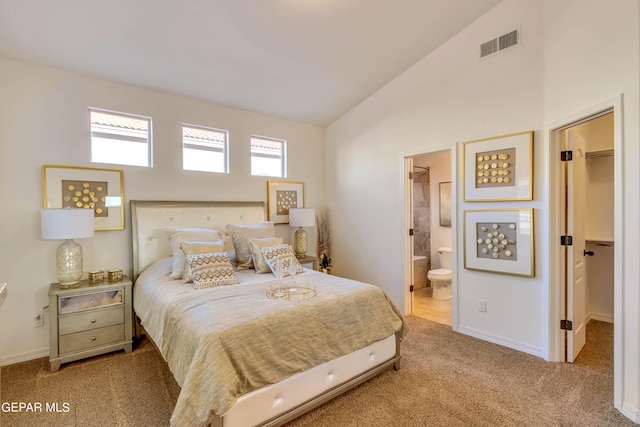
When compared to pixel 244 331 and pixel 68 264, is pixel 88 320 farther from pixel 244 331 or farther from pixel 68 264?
pixel 244 331

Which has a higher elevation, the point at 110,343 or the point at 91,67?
the point at 91,67

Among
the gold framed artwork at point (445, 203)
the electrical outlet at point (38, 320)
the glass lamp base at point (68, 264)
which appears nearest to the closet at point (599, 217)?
the gold framed artwork at point (445, 203)

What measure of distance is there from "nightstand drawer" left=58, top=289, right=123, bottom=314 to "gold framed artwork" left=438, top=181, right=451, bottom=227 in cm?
478

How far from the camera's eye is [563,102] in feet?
8.36

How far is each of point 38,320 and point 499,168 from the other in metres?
4.61

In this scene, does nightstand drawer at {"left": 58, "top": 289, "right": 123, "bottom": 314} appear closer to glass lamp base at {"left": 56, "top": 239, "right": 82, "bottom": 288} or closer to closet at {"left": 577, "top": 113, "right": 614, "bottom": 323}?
glass lamp base at {"left": 56, "top": 239, "right": 82, "bottom": 288}

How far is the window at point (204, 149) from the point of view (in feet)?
12.1

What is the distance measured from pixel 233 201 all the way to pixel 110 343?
1959 mm

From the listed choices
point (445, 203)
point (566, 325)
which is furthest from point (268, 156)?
point (566, 325)

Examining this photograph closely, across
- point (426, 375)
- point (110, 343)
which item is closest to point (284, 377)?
point (426, 375)

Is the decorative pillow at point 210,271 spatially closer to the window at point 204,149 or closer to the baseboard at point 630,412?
the window at point 204,149

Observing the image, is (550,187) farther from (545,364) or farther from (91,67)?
(91,67)

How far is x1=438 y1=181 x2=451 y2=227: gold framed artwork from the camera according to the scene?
5.25 m

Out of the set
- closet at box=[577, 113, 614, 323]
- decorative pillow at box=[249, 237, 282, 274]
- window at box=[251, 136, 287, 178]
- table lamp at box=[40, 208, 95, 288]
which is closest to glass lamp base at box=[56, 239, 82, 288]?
table lamp at box=[40, 208, 95, 288]
